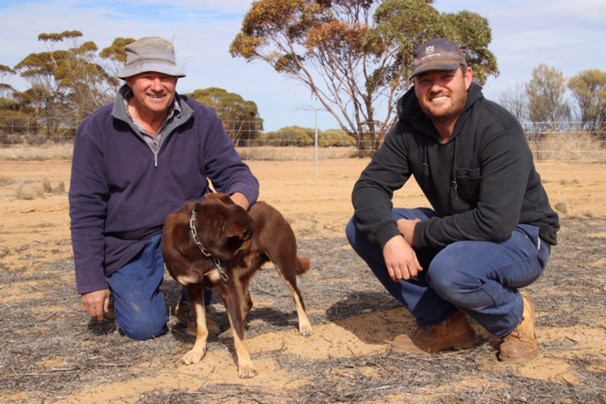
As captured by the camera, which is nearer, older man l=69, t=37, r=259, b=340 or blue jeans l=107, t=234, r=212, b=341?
older man l=69, t=37, r=259, b=340

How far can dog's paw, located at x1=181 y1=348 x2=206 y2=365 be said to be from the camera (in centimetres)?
380

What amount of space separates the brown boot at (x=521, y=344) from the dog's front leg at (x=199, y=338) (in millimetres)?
1755

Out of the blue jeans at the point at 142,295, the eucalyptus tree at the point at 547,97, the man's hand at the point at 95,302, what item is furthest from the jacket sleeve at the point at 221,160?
the eucalyptus tree at the point at 547,97

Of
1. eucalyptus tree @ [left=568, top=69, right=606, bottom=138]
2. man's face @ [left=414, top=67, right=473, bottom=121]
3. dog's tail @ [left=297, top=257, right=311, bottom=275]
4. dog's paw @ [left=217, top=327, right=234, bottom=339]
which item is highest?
eucalyptus tree @ [left=568, top=69, right=606, bottom=138]

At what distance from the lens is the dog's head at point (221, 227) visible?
3559 mm

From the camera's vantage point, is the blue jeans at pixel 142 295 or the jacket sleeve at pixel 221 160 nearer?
the blue jeans at pixel 142 295

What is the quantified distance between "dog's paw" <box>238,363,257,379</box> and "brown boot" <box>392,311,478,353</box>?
2.93 feet

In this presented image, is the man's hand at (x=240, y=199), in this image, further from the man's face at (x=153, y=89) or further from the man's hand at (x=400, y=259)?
the man's hand at (x=400, y=259)

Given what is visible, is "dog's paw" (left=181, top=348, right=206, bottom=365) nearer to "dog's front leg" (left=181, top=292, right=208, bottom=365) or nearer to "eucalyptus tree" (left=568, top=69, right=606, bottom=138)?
"dog's front leg" (left=181, top=292, right=208, bottom=365)

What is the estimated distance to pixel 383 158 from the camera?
408cm

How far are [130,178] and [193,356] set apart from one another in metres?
1.27

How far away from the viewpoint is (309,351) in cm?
402

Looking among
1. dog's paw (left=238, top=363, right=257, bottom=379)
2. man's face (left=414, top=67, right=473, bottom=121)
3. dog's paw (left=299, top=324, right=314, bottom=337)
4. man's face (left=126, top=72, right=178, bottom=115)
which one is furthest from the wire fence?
dog's paw (left=238, top=363, right=257, bottom=379)

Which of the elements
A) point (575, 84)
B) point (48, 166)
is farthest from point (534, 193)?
point (575, 84)
